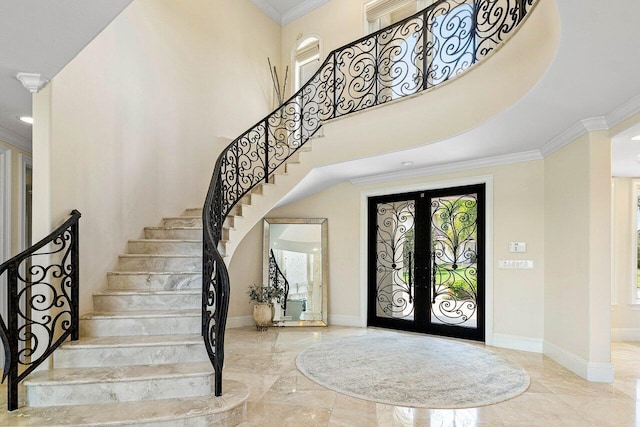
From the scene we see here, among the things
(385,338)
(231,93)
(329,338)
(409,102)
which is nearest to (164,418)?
(329,338)

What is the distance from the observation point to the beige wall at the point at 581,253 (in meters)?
3.57

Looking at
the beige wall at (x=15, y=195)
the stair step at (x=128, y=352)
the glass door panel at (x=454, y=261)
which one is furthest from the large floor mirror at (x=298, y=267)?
the beige wall at (x=15, y=195)

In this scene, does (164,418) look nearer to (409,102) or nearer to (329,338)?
(329,338)

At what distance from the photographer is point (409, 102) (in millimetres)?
4328

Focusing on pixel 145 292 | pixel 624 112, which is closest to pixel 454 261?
pixel 624 112

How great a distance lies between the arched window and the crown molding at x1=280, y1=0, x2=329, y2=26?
520 millimetres

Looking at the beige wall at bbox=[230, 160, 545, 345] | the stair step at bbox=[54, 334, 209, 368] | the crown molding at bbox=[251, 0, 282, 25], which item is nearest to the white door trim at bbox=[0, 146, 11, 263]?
the stair step at bbox=[54, 334, 209, 368]

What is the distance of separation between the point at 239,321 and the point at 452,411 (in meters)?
3.71

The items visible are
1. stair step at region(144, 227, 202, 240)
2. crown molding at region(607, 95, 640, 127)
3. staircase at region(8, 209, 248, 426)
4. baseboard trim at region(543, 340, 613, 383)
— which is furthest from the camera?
stair step at region(144, 227, 202, 240)

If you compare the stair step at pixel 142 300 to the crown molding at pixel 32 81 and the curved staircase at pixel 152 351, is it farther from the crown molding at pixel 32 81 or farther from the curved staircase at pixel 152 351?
the crown molding at pixel 32 81

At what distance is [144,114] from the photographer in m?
4.66

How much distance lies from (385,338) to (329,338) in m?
0.76

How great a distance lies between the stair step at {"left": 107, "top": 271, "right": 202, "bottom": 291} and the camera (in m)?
3.65

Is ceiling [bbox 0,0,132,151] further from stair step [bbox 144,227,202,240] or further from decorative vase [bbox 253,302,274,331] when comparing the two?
decorative vase [bbox 253,302,274,331]
